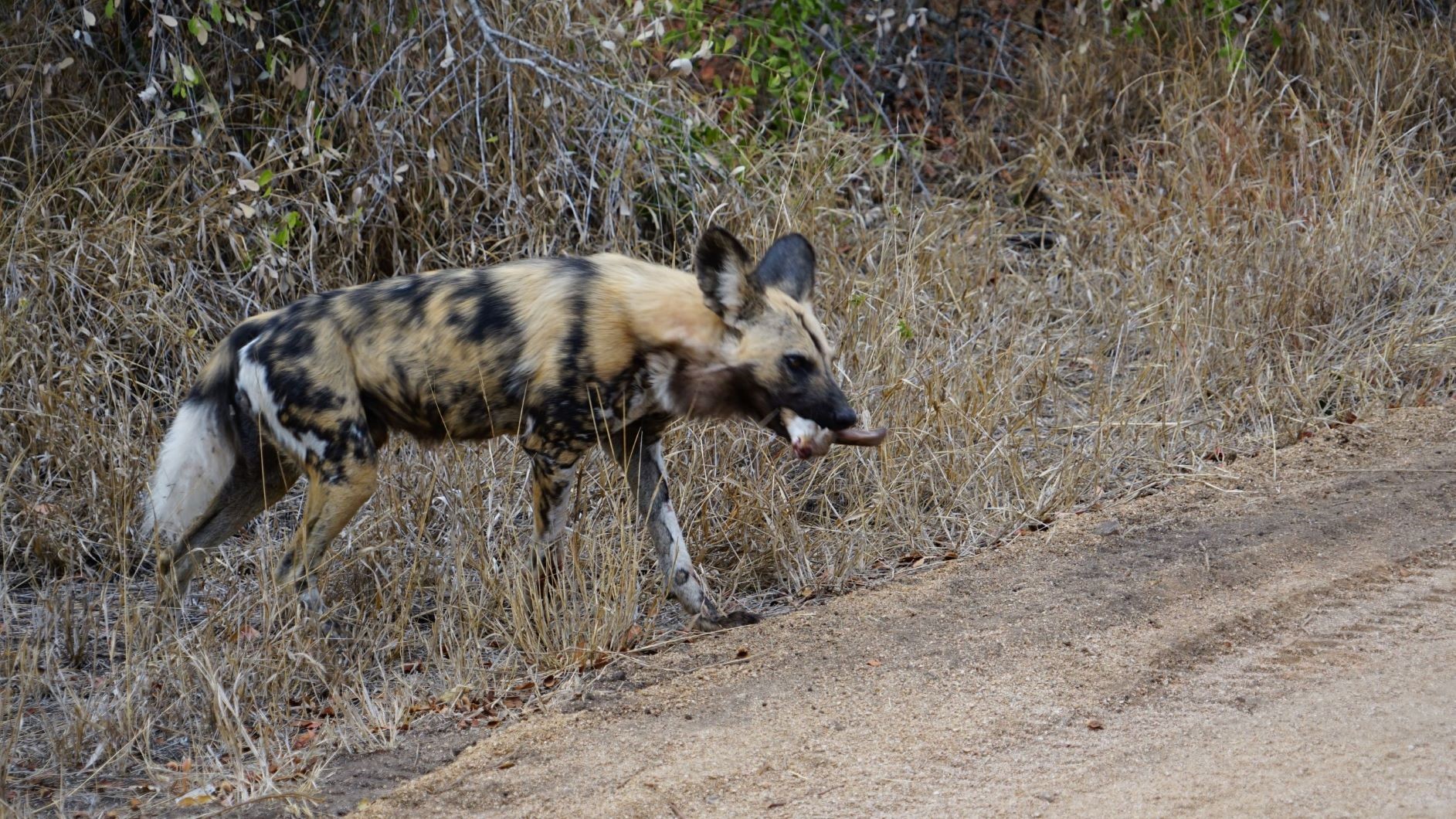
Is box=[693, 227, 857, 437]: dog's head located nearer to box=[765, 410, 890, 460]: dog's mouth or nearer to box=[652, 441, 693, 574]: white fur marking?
box=[765, 410, 890, 460]: dog's mouth

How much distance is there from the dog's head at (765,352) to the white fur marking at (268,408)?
1036 mm

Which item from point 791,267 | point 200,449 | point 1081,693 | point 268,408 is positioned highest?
point 791,267

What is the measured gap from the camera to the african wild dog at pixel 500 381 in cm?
371

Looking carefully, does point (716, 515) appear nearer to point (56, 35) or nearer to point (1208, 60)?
point (56, 35)

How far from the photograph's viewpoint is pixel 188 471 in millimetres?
3811

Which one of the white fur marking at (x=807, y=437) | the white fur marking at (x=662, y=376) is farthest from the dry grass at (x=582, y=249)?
the white fur marking at (x=807, y=437)

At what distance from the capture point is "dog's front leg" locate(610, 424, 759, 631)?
3898mm

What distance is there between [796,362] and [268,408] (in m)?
1.34

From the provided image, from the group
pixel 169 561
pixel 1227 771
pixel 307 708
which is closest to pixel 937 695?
pixel 1227 771

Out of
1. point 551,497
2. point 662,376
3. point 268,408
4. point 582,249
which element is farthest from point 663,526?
point 582,249

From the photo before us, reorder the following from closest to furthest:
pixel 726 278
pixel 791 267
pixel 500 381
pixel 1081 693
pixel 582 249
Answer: pixel 1081 693, pixel 726 278, pixel 500 381, pixel 791 267, pixel 582 249

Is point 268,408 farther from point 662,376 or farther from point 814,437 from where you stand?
point 814,437

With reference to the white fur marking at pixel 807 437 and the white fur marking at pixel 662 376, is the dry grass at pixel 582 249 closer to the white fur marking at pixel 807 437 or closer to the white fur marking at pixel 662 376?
the white fur marking at pixel 662 376

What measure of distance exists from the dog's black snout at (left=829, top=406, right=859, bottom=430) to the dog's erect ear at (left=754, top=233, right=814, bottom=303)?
37cm
